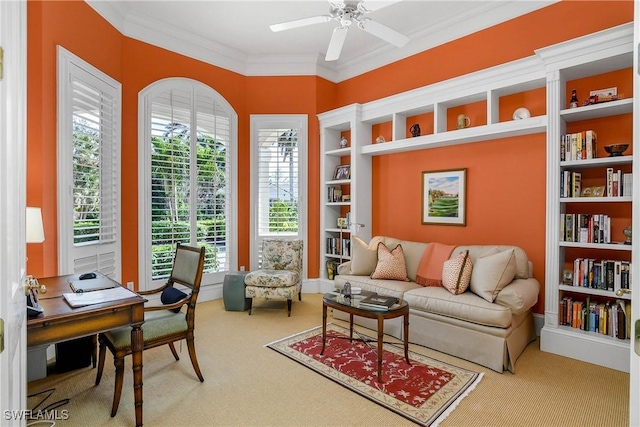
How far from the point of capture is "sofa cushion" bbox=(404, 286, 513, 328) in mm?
2883

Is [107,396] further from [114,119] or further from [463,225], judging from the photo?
[463,225]

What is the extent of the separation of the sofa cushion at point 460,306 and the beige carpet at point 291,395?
39 centimetres

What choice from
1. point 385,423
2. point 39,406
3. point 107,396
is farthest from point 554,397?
point 39,406

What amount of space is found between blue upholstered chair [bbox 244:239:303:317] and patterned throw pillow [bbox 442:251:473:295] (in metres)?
1.88

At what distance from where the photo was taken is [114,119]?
3939 millimetres

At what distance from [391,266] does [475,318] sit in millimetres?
1177

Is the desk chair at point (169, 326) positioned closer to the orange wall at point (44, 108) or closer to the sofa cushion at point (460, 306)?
the orange wall at point (44, 108)

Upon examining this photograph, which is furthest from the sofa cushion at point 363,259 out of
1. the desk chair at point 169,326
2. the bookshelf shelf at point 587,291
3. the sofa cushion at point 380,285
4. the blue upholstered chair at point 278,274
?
the desk chair at point 169,326

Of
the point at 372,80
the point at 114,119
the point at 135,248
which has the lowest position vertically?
the point at 135,248

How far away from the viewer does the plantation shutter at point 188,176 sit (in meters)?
4.47

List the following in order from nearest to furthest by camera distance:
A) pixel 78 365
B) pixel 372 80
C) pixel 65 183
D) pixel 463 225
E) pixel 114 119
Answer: pixel 78 365
pixel 65 183
pixel 114 119
pixel 463 225
pixel 372 80

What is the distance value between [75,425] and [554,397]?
3.20 m

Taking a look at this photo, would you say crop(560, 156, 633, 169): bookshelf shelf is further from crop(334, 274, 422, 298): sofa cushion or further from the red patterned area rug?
the red patterned area rug

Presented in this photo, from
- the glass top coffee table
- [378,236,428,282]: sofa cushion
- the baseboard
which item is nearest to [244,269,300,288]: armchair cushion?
the glass top coffee table
